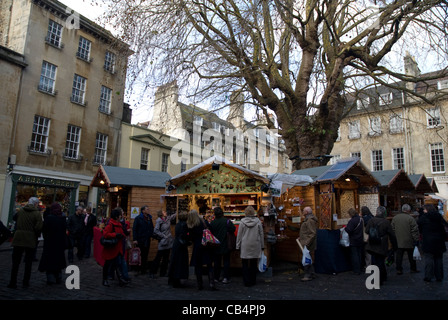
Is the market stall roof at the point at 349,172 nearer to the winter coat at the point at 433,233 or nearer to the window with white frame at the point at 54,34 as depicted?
the winter coat at the point at 433,233

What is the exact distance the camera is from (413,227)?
8.47 m

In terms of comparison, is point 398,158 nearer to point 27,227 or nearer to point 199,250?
point 199,250

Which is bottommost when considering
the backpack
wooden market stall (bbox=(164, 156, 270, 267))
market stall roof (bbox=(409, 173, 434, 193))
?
the backpack

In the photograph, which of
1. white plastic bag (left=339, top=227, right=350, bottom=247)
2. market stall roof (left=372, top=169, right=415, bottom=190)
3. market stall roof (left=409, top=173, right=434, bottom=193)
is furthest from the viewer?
market stall roof (left=409, top=173, right=434, bottom=193)

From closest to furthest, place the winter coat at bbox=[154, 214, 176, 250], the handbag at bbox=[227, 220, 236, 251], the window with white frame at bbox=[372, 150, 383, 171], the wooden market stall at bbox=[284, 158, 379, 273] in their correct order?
the handbag at bbox=[227, 220, 236, 251] < the winter coat at bbox=[154, 214, 176, 250] < the wooden market stall at bbox=[284, 158, 379, 273] < the window with white frame at bbox=[372, 150, 383, 171]

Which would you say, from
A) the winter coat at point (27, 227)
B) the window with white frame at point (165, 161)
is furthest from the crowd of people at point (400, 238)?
the window with white frame at point (165, 161)

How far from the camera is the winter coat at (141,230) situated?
874 centimetres

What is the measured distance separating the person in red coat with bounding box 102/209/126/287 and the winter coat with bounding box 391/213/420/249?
712cm

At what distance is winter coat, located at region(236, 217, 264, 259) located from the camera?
748 cm

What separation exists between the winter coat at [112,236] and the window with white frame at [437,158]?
30.0 meters

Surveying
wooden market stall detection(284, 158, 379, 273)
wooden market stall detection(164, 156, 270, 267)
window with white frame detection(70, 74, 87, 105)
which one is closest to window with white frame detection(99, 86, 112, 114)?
window with white frame detection(70, 74, 87, 105)

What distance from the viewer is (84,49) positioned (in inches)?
845

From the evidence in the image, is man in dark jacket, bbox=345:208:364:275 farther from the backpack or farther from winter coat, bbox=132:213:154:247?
winter coat, bbox=132:213:154:247

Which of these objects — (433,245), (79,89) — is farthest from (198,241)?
(79,89)
